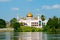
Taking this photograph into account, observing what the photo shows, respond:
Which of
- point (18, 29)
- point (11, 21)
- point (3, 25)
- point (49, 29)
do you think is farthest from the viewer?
point (11, 21)

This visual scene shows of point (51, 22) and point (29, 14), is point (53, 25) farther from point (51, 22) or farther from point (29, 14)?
point (29, 14)

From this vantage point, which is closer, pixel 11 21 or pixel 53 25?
pixel 53 25

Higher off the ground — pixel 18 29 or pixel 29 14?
pixel 29 14

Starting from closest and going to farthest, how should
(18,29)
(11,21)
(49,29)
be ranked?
(49,29) → (18,29) → (11,21)

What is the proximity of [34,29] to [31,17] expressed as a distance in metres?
17.1

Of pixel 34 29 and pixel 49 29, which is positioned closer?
pixel 49 29

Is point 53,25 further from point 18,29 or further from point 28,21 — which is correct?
point 28,21

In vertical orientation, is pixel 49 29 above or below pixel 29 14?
below

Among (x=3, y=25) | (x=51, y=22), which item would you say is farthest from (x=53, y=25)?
(x=3, y=25)

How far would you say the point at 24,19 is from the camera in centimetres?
8006

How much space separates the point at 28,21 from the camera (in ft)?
250

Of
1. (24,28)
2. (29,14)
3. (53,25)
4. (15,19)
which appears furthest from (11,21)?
(53,25)

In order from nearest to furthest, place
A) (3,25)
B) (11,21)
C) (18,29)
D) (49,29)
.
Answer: (49,29)
(18,29)
(3,25)
(11,21)

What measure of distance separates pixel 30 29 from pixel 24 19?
16.5 meters
